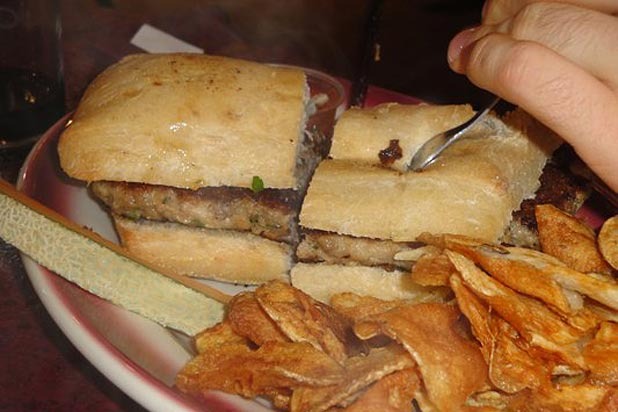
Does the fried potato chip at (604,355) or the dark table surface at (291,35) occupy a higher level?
the fried potato chip at (604,355)

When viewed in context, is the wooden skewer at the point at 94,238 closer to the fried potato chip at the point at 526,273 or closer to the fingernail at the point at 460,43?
the fried potato chip at the point at 526,273

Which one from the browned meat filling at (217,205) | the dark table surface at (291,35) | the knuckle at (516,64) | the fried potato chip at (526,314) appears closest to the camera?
the fried potato chip at (526,314)

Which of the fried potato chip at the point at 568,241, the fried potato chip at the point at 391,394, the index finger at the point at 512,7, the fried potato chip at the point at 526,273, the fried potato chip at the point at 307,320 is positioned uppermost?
the index finger at the point at 512,7

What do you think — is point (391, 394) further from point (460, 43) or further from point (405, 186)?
point (460, 43)

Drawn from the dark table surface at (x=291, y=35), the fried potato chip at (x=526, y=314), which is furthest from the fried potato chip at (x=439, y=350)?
the dark table surface at (x=291, y=35)

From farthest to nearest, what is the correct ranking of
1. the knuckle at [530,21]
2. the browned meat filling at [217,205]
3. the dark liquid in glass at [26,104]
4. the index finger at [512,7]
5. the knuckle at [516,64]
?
the dark liquid in glass at [26,104] → the browned meat filling at [217,205] → the index finger at [512,7] → the knuckle at [530,21] → the knuckle at [516,64]

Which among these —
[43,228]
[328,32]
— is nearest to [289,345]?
[43,228]

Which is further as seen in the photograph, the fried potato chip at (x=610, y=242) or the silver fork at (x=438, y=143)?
the silver fork at (x=438, y=143)

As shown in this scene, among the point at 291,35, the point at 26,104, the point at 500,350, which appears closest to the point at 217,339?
the point at 500,350
